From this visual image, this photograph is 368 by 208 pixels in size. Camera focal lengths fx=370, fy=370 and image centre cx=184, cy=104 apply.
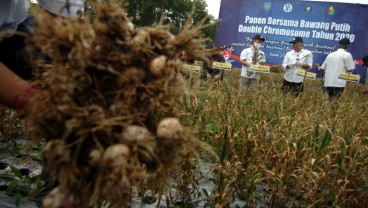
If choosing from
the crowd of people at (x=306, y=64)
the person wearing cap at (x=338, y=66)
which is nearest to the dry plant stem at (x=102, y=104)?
the crowd of people at (x=306, y=64)

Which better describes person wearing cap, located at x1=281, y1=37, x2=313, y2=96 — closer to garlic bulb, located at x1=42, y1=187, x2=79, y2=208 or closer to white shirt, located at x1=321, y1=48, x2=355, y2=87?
white shirt, located at x1=321, y1=48, x2=355, y2=87

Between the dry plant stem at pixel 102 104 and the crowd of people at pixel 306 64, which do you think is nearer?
the dry plant stem at pixel 102 104

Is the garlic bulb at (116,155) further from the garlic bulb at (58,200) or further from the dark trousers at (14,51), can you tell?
the dark trousers at (14,51)

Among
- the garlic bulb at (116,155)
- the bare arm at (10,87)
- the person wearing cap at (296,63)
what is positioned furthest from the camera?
the person wearing cap at (296,63)

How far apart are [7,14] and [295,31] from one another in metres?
7.75

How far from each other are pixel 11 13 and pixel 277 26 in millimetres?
7633

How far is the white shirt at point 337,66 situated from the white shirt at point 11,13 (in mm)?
4480

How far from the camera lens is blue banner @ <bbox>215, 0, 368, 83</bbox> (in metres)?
7.93

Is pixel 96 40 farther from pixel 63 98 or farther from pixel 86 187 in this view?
pixel 86 187

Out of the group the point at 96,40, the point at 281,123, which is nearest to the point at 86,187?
the point at 96,40

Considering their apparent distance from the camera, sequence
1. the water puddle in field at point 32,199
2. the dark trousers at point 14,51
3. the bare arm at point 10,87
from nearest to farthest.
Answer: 1. the bare arm at point 10,87
2. the dark trousers at point 14,51
3. the water puddle in field at point 32,199

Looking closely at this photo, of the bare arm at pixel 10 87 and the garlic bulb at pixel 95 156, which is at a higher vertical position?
the bare arm at pixel 10 87

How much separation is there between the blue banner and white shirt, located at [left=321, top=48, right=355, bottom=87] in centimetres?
302

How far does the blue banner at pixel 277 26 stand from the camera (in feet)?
26.0
